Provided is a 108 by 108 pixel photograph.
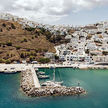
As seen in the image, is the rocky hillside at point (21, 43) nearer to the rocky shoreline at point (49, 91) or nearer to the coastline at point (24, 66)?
the coastline at point (24, 66)

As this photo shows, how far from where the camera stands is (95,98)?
2678 centimetres

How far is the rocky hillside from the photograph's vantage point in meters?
53.5

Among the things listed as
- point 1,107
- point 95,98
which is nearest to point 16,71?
point 1,107

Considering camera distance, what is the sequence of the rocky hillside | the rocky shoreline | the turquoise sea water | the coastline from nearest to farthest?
1. the turquoise sea water
2. the rocky shoreline
3. the coastline
4. the rocky hillside

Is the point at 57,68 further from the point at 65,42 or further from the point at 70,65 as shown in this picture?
the point at 65,42

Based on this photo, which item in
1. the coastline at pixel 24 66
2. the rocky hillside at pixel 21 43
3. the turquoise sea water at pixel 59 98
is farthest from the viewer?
the rocky hillside at pixel 21 43

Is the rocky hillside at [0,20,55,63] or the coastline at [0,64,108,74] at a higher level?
the rocky hillside at [0,20,55,63]

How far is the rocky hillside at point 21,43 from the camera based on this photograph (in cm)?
5351

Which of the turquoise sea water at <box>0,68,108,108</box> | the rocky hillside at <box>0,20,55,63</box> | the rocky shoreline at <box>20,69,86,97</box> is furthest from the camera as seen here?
the rocky hillside at <box>0,20,55,63</box>

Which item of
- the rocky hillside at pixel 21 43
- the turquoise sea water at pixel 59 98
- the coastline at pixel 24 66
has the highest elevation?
the rocky hillside at pixel 21 43

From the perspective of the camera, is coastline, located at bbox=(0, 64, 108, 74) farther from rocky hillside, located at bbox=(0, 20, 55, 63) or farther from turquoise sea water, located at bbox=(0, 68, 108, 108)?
turquoise sea water, located at bbox=(0, 68, 108, 108)

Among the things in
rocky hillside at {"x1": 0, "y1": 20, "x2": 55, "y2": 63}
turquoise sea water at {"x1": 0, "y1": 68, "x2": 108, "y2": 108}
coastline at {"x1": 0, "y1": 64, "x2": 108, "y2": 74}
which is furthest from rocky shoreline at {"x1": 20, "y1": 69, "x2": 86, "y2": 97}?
rocky hillside at {"x1": 0, "y1": 20, "x2": 55, "y2": 63}

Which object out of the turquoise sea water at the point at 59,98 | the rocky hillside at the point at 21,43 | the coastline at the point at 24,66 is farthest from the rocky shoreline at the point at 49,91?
the rocky hillside at the point at 21,43

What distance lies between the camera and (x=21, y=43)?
202 feet
